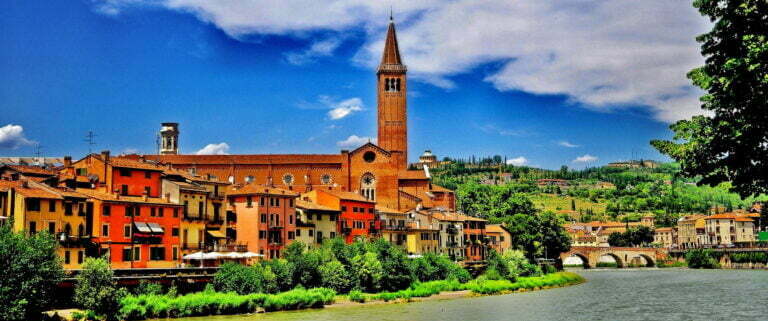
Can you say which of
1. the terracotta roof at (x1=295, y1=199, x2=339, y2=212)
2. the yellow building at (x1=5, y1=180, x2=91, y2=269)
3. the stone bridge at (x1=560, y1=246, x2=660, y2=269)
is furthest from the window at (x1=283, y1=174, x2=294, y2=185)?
the stone bridge at (x1=560, y1=246, x2=660, y2=269)

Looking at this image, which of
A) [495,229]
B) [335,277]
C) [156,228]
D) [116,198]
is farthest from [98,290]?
[495,229]

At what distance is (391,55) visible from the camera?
110m

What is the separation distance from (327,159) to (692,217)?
110 metres

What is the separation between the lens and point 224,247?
181 feet

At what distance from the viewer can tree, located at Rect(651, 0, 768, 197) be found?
1723cm

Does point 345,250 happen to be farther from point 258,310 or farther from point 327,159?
point 327,159

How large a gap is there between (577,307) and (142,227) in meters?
30.0

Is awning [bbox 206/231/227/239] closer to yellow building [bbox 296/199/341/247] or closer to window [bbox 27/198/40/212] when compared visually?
yellow building [bbox 296/199/341/247]

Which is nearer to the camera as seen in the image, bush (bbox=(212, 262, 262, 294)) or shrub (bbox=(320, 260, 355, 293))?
bush (bbox=(212, 262, 262, 294))

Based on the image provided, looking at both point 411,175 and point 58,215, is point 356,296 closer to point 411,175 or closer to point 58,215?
point 58,215

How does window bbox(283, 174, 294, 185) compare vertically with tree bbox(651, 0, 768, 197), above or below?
above

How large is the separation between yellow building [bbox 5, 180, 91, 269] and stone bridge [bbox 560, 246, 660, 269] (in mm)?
105623

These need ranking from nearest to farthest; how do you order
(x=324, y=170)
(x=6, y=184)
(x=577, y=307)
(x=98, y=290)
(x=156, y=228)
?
(x=98, y=290)
(x=6, y=184)
(x=156, y=228)
(x=577, y=307)
(x=324, y=170)

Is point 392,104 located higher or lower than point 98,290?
higher
